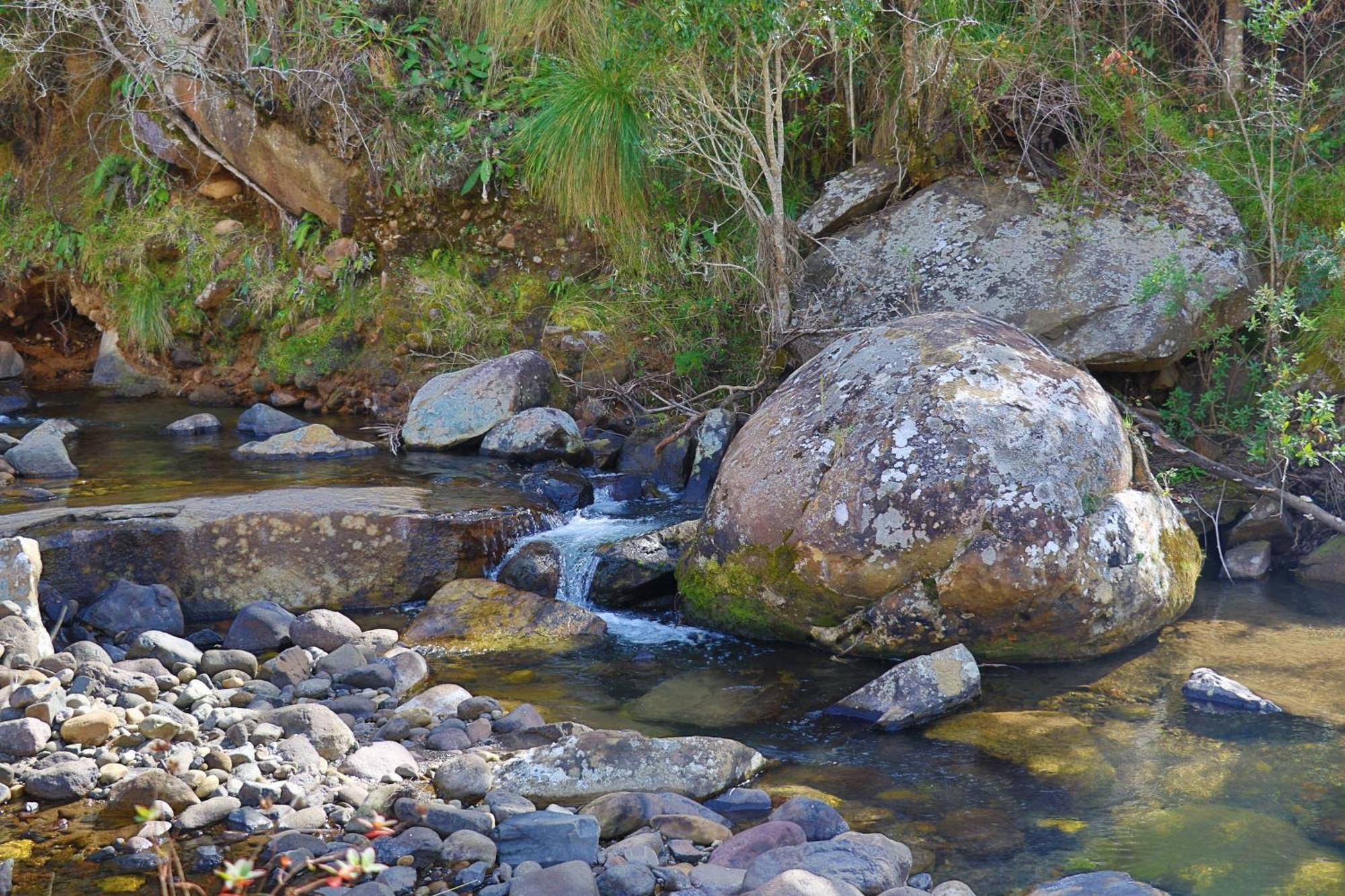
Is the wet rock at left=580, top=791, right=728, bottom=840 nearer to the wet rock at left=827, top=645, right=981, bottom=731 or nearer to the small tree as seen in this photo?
the wet rock at left=827, top=645, right=981, bottom=731

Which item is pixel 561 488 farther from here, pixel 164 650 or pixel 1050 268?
pixel 1050 268

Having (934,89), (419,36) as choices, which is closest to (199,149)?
(419,36)

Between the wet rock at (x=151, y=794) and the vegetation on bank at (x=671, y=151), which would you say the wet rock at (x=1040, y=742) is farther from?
the wet rock at (x=151, y=794)

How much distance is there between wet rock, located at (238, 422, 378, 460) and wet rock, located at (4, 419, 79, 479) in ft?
3.36

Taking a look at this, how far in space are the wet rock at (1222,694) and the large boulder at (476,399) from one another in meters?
4.61

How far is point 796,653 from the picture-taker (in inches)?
195

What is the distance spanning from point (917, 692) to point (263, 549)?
3.14m

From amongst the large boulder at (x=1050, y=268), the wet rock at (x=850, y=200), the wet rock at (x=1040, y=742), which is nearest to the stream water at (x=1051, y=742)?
the wet rock at (x=1040, y=742)

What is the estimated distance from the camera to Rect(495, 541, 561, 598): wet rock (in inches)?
228

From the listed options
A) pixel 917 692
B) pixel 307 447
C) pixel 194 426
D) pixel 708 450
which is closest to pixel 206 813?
pixel 917 692

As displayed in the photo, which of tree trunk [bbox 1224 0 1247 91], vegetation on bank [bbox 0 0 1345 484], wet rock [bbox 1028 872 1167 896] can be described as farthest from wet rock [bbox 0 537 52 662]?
tree trunk [bbox 1224 0 1247 91]

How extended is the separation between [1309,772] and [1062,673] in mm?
1031

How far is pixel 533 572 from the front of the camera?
19.0 feet

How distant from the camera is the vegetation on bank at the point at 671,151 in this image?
6.60 m
